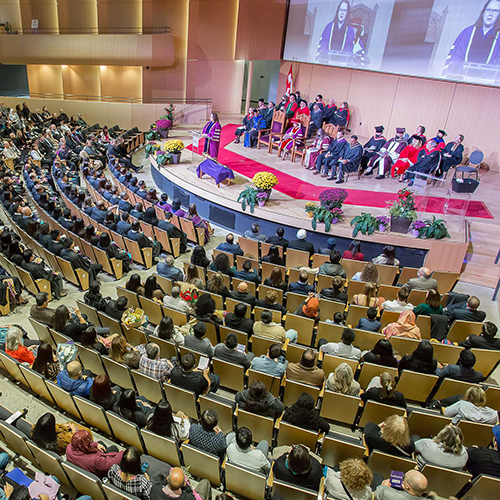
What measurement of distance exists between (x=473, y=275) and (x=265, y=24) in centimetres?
1494

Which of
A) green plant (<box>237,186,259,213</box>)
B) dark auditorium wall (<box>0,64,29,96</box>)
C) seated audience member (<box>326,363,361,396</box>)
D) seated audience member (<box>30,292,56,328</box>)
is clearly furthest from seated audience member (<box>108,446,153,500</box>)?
dark auditorium wall (<box>0,64,29,96</box>)

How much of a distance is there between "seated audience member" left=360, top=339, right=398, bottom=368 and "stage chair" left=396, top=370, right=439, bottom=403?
7.1 inches

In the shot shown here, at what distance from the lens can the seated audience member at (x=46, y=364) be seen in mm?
4152

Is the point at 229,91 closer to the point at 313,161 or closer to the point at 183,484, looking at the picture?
the point at 313,161

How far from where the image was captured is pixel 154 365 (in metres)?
4.29

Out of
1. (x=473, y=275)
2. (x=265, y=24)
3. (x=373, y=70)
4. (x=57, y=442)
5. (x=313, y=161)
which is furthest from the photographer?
(x=265, y=24)

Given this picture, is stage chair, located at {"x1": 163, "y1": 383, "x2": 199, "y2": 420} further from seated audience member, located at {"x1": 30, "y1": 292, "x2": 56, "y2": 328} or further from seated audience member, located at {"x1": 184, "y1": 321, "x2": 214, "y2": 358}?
seated audience member, located at {"x1": 30, "y1": 292, "x2": 56, "y2": 328}

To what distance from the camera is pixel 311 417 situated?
143 inches

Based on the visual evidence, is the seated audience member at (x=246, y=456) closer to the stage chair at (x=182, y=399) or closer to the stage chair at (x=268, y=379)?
the stage chair at (x=182, y=399)

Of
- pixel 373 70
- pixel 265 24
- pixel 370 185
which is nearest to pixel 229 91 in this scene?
pixel 265 24

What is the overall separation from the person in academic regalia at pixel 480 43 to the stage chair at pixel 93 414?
11.9m

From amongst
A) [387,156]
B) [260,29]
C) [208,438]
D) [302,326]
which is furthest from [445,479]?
[260,29]

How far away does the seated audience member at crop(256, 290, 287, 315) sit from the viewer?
5312 millimetres

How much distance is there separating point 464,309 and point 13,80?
2590cm
